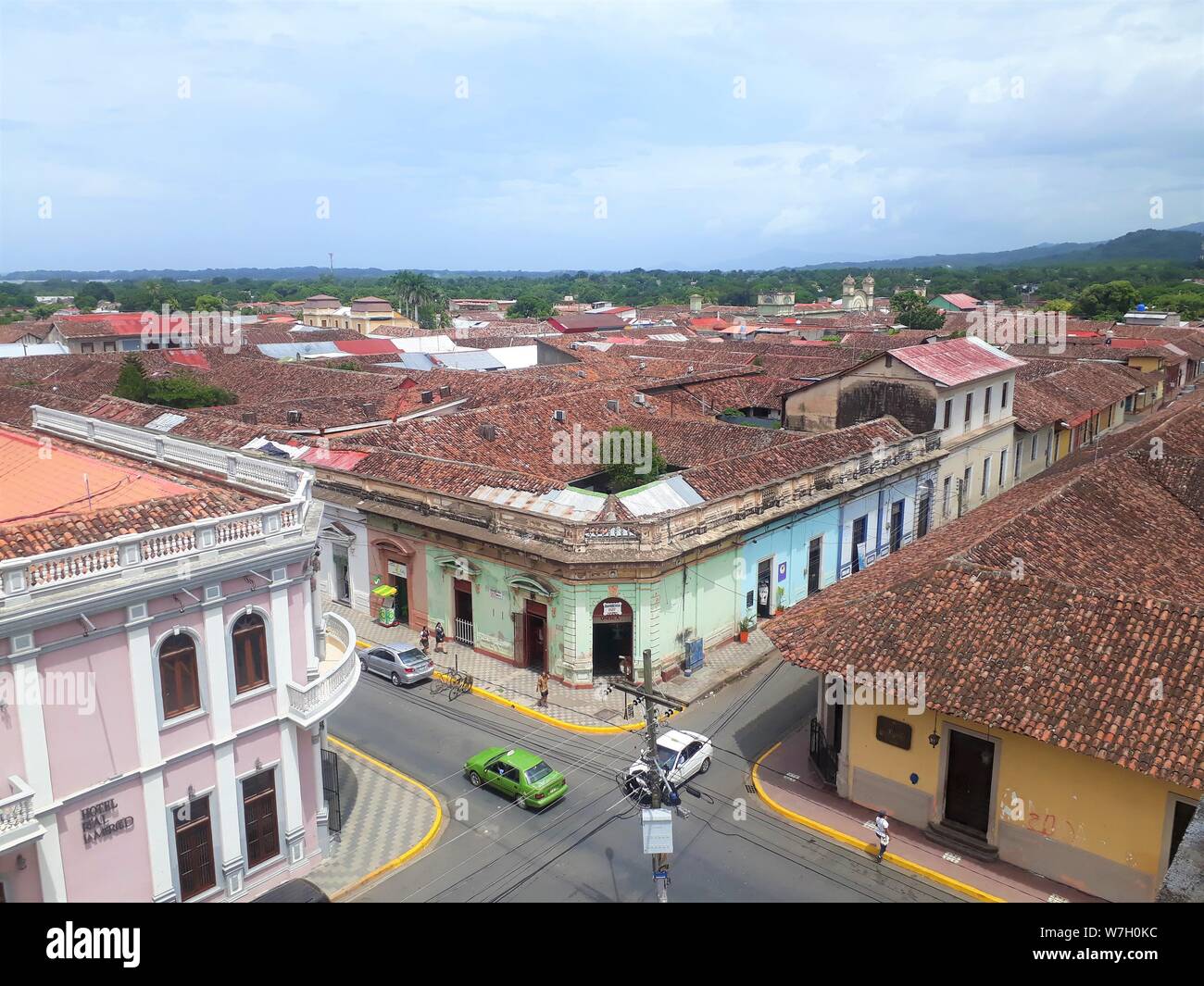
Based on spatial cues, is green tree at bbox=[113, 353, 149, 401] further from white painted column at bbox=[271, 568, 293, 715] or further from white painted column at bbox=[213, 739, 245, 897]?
white painted column at bbox=[213, 739, 245, 897]

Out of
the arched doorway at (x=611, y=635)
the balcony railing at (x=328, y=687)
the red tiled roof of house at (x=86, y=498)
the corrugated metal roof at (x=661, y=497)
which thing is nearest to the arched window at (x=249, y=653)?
the balcony railing at (x=328, y=687)

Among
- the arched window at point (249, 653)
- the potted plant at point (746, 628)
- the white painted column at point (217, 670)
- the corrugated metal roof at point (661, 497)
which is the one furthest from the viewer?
the potted plant at point (746, 628)

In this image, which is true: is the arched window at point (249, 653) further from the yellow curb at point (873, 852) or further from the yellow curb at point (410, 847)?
the yellow curb at point (873, 852)

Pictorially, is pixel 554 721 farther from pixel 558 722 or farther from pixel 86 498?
pixel 86 498
